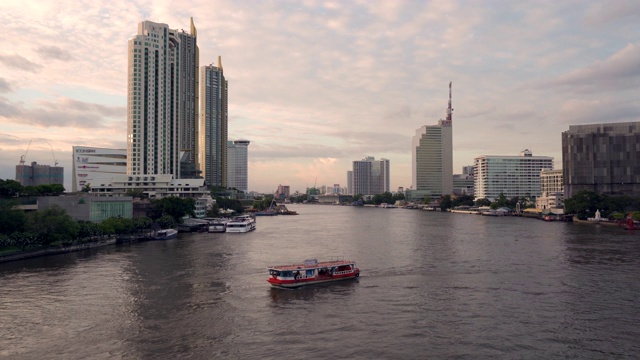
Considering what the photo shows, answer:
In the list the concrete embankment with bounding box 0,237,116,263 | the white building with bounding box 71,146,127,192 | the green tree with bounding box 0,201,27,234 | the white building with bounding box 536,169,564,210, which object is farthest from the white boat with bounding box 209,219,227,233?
the white building with bounding box 536,169,564,210

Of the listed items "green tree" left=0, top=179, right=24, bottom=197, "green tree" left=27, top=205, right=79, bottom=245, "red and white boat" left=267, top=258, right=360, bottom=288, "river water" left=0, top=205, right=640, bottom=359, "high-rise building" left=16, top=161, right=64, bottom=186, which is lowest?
"river water" left=0, top=205, right=640, bottom=359

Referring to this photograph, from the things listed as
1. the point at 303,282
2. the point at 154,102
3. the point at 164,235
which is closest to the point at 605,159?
the point at 164,235

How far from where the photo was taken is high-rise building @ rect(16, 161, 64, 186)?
5384 inches

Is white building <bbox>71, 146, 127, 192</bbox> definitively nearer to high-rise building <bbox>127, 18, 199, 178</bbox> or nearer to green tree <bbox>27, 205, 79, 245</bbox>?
high-rise building <bbox>127, 18, 199, 178</bbox>

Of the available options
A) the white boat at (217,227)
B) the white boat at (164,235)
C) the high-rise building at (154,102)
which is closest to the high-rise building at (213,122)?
the high-rise building at (154,102)

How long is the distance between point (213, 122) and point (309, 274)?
156595 millimetres

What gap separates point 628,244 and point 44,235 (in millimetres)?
71107

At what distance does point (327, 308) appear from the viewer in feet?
99.9

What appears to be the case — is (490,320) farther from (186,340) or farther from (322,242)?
(322,242)

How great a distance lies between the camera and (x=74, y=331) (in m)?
25.3

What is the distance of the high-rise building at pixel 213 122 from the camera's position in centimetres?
18262

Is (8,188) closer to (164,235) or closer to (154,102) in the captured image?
(164,235)

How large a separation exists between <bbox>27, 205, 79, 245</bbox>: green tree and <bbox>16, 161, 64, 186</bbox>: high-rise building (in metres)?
96.0

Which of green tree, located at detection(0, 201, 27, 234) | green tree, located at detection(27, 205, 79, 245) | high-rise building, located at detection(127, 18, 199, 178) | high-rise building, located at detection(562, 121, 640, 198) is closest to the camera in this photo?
green tree, located at detection(0, 201, 27, 234)
